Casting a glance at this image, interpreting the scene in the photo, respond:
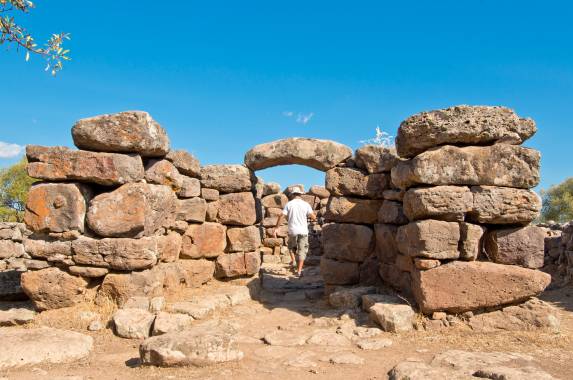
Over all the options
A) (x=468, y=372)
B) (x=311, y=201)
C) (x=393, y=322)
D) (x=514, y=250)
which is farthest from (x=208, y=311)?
(x=311, y=201)

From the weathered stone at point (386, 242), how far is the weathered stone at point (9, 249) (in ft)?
26.1

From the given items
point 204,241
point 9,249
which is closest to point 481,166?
point 204,241

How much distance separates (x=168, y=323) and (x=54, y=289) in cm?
169

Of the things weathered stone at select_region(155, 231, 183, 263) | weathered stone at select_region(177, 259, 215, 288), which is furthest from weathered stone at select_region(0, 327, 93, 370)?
weathered stone at select_region(177, 259, 215, 288)

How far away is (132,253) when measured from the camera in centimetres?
549

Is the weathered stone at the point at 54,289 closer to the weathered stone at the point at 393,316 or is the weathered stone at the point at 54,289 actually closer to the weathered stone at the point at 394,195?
the weathered stone at the point at 393,316

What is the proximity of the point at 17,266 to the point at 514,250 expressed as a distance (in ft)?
31.3

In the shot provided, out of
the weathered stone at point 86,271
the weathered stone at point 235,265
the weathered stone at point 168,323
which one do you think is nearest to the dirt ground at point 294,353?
the weathered stone at point 168,323

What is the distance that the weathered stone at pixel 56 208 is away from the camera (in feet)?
17.9

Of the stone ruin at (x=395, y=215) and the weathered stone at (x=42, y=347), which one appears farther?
the stone ruin at (x=395, y=215)

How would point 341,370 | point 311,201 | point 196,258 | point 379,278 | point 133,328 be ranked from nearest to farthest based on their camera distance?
1. point 341,370
2. point 133,328
3. point 379,278
4. point 196,258
5. point 311,201

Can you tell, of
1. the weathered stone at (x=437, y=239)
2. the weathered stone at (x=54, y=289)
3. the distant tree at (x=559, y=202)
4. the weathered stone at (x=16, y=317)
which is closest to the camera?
the weathered stone at (x=437, y=239)

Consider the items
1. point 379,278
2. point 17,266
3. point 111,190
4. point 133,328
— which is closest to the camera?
point 133,328

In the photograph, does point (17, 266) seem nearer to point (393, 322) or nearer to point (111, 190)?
point (111, 190)
